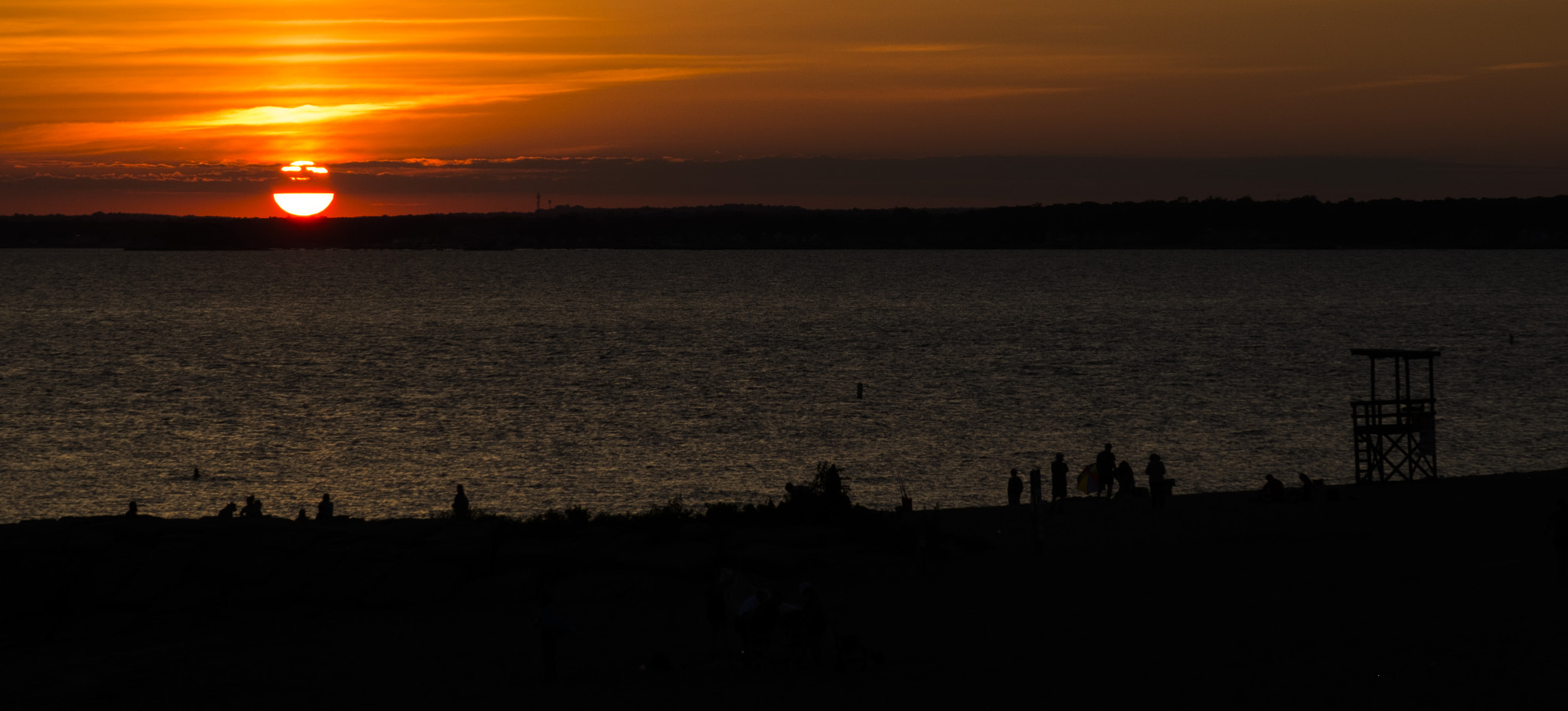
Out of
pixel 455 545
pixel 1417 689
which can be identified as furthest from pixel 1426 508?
pixel 455 545

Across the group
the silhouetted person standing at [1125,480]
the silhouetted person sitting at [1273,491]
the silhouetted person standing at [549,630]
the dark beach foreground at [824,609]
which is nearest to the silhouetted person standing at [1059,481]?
the silhouetted person standing at [1125,480]

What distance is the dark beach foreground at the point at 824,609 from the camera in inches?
613

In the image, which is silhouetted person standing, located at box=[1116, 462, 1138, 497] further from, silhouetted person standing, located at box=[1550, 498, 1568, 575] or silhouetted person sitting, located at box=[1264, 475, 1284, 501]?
silhouetted person standing, located at box=[1550, 498, 1568, 575]

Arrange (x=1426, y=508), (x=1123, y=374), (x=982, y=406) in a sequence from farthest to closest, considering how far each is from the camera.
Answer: (x=1123, y=374), (x=982, y=406), (x=1426, y=508)

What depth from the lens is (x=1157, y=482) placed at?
1117 inches

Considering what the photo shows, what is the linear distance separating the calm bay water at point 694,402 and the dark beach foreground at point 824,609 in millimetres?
15326

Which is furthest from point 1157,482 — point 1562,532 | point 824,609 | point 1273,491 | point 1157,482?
point 824,609

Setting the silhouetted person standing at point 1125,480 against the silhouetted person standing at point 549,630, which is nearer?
the silhouetted person standing at point 549,630

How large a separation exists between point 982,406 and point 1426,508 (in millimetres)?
33999

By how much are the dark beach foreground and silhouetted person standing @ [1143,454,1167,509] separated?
1.50m

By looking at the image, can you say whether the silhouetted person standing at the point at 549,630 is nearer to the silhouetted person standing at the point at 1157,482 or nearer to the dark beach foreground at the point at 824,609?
the dark beach foreground at the point at 824,609

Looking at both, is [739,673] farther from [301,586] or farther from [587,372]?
[587,372]

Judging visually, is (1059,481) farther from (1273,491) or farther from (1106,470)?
(1273,491)

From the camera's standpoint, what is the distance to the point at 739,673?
16.5 m
